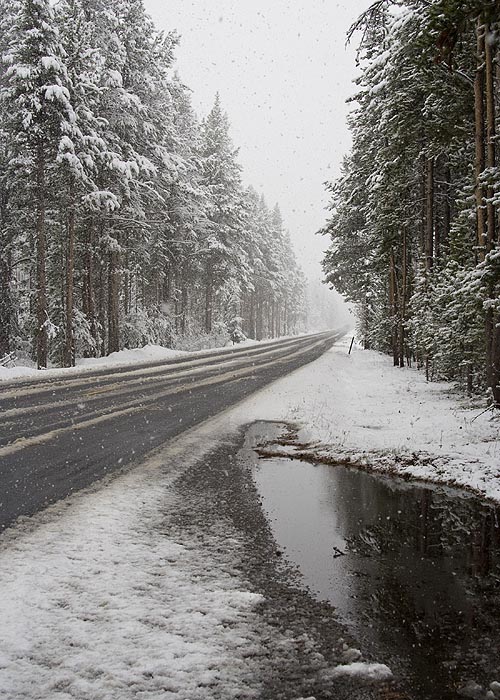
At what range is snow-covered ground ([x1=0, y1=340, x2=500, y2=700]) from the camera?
2539mm

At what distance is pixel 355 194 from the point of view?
69.1 ft

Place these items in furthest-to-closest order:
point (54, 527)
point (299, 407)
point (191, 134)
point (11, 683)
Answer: point (191, 134) → point (299, 407) → point (54, 527) → point (11, 683)

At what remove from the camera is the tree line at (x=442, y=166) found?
766cm

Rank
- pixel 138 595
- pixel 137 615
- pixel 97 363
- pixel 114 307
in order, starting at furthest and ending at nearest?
1. pixel 114 307
2. pixel 97 363
3. pixel 138 595
4. pixel 137 615

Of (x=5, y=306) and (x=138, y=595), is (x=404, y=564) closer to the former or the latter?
(x=138, y=595)

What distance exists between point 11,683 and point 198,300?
44501 mm

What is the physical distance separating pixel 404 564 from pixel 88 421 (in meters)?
6.62

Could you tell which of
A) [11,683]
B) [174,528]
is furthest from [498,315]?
[11,683]

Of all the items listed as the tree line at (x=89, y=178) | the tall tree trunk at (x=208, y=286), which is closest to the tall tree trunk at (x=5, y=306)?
the tree line at (x=89, y=178)

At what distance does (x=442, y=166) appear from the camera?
16.7 m

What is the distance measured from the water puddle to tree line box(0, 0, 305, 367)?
16644 millimetres

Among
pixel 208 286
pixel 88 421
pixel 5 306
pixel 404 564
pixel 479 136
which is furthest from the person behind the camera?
pixel 208 286

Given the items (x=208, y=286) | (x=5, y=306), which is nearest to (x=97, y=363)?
(x=5, y=306)

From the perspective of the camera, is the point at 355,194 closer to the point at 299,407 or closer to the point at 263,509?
the point at 299,407
